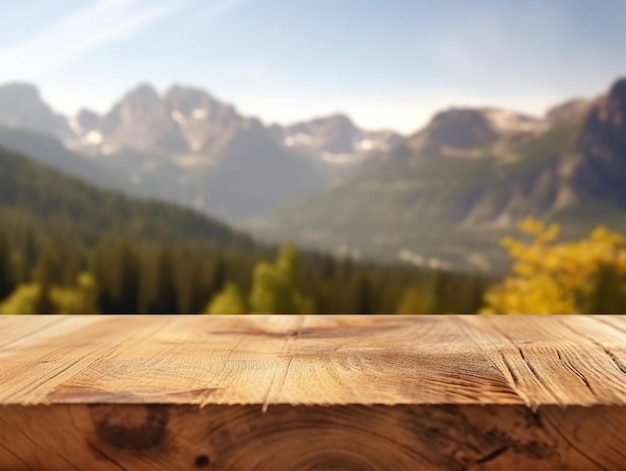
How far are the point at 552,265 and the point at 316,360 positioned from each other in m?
18.3

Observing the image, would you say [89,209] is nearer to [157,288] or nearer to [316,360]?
[157,288]

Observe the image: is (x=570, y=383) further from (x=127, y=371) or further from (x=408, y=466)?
(x=127, y=371)

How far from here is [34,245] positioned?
79062 mm

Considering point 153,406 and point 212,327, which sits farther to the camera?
point 212,327

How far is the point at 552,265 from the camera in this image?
18297 mm

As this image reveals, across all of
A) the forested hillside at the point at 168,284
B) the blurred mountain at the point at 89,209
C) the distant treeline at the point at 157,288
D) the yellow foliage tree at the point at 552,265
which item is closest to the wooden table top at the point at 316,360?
the yellow foliage tree at the point at 552,265

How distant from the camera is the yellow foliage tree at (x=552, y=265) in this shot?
17716 millimetres

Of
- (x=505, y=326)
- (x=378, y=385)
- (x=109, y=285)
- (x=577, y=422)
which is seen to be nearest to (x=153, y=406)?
(x=378, y=385)

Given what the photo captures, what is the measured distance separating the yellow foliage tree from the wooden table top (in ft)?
54.8

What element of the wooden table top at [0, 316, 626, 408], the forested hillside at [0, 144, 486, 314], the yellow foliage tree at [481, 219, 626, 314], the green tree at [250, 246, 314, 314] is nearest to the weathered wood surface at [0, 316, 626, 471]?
the wooden table top at [0, 316, 626, 408]

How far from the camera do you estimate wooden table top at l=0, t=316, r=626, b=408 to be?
991 millimetres

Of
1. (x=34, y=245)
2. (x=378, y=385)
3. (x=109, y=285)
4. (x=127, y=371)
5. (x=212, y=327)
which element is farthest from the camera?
(x=34, y=245)

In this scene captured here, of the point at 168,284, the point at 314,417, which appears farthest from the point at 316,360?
the point at 168,284

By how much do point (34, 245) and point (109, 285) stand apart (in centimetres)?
2888
